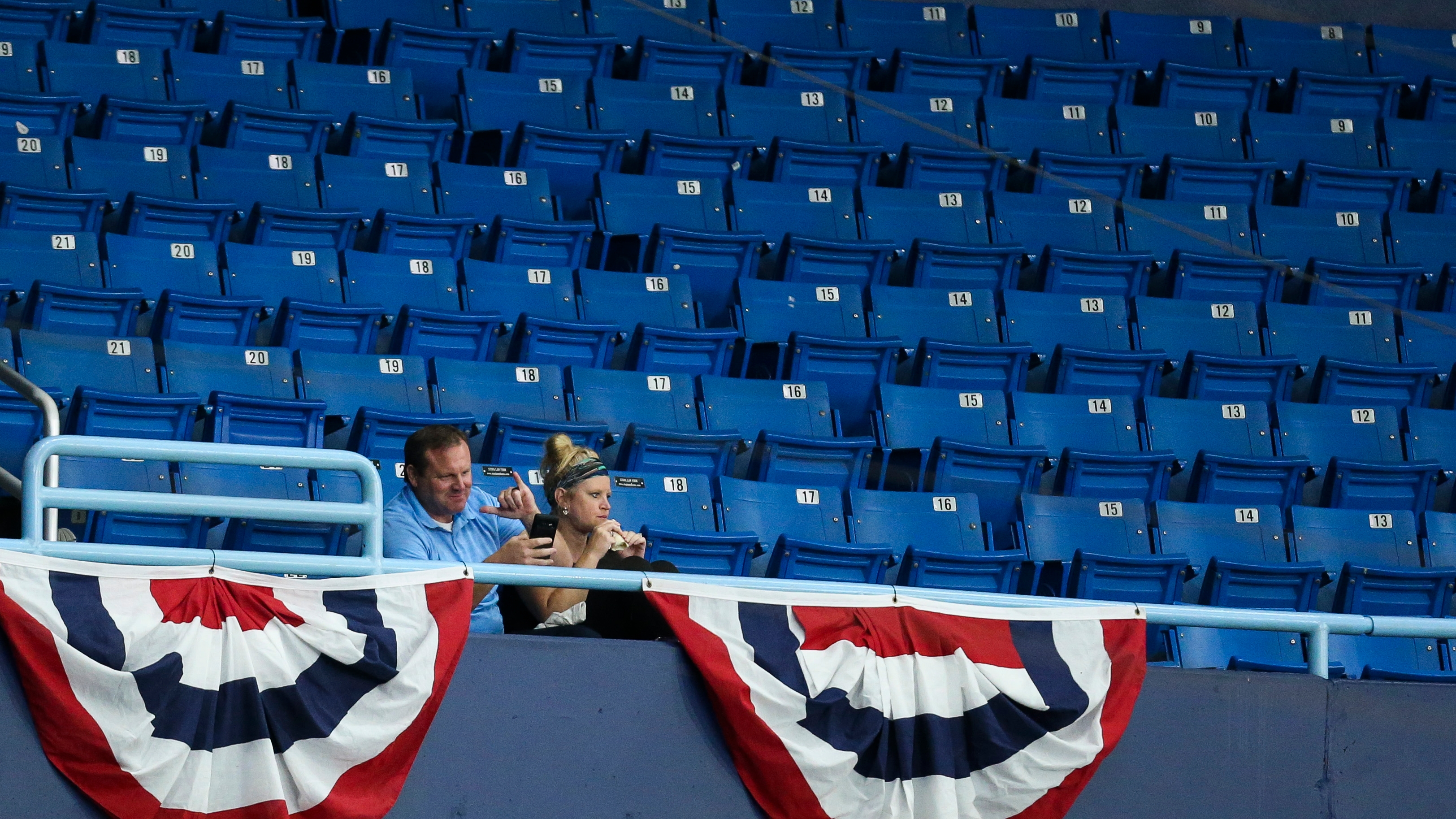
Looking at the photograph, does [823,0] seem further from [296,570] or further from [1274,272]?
[296,570]

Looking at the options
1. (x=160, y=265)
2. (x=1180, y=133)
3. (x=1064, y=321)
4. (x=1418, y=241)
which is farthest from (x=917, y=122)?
(x=160, y=265)

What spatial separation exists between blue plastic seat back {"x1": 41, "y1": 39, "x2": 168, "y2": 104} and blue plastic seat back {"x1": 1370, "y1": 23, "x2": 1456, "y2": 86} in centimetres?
614

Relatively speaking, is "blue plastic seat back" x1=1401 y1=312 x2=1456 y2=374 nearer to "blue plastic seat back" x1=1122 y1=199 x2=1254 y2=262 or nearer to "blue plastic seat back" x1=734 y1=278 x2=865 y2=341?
"blue plastic seat back" x1=1122 y1=199 x2=1254 y2=262

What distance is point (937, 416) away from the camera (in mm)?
6316

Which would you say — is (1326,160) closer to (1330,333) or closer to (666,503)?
(1330,333)

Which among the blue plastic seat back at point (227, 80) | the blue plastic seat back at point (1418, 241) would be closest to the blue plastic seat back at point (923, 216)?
the blue plastic seat back at point (1418, 241)

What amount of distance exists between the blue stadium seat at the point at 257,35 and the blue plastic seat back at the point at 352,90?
0.21 meters

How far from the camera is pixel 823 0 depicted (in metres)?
8.62

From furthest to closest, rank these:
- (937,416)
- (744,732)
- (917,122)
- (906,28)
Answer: (906,28), (917,122), (937,416), (744,732)

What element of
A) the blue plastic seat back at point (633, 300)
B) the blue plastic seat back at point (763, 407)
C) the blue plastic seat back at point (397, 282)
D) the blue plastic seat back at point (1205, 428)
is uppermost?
the blue plastic seat back at point (397, 282)

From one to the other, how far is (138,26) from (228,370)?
2501mm

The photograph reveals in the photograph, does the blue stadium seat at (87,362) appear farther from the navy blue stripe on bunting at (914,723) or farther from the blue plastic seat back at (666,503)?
the navy blue stripe on bunting at (914,723)

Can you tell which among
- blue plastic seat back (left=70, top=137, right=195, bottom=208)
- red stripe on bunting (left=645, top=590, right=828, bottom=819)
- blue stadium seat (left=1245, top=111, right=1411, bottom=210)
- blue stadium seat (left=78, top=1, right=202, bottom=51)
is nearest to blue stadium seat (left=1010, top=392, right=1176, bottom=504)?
blue stadium seat (left=1245, top=111, right=1411, bottom=210)

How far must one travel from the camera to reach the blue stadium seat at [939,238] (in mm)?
7230
